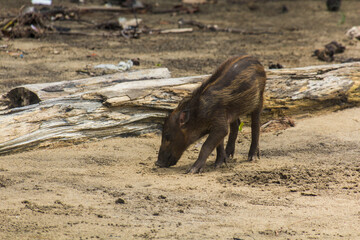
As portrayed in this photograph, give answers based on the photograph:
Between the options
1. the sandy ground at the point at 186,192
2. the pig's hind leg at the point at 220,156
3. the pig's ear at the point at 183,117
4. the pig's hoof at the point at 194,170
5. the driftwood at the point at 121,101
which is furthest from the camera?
the driftwood at the point at 121,101

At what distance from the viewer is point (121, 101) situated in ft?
21.0

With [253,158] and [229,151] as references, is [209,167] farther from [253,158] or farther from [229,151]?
[253,158]

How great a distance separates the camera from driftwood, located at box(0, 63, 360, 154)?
6137mm

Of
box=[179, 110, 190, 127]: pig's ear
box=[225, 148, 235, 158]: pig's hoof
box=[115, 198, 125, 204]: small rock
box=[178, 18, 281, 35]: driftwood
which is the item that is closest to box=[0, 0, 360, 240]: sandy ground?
box=[115, 198, 125, 204]: small rock

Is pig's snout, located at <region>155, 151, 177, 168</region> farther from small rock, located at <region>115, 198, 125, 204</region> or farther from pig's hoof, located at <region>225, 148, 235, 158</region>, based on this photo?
small rock, located at <region>115, 198, 125, 204</region>

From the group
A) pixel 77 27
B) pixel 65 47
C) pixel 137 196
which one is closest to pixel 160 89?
pixel 137 196

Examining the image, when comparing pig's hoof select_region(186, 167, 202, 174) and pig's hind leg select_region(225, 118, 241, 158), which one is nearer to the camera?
pig's hoof select_region(186, 167, 202, 174)

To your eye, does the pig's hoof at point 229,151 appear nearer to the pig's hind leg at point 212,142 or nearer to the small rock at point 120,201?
the pig's hind leg at point 212,142

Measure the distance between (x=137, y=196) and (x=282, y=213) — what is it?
1295 mm

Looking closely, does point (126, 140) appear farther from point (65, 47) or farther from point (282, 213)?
point (65, 47)

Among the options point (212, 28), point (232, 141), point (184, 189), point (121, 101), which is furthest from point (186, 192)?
point (212, 28)

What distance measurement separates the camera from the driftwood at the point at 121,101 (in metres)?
6.14

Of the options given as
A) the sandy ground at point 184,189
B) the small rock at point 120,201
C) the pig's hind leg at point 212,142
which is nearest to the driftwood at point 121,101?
the sandy ground at point 184,189

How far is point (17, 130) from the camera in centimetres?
600
